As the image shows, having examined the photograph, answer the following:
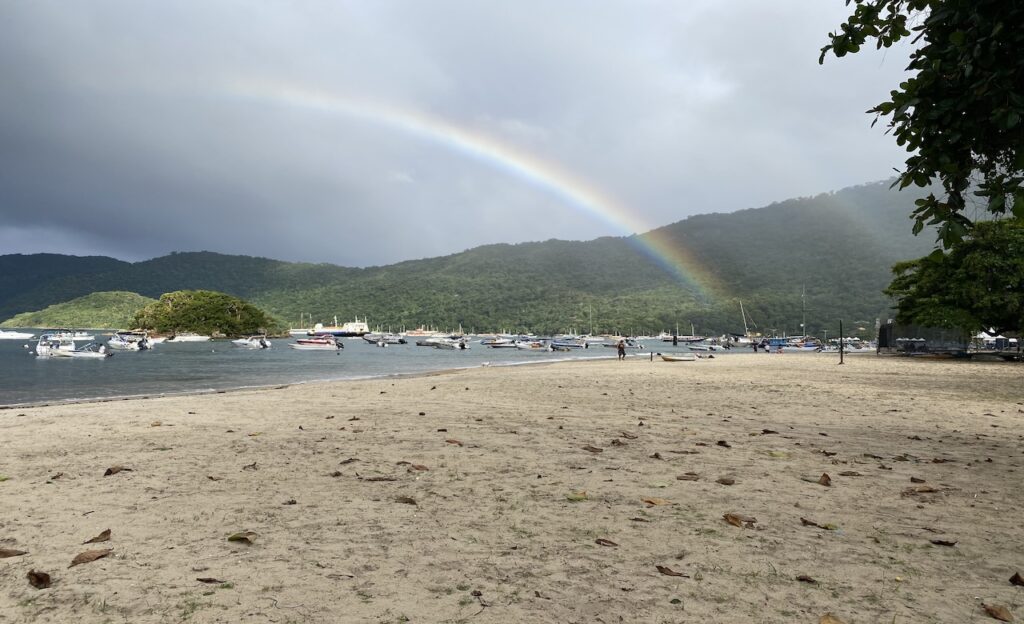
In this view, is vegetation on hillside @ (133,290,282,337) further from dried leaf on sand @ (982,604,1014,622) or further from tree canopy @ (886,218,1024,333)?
dried leaf on sand @ (982,604,1014,622)

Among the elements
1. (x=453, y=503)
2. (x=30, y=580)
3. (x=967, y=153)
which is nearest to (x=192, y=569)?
(x=30, y=580)

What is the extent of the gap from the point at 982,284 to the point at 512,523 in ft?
159

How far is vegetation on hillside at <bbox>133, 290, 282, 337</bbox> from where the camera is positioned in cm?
16025

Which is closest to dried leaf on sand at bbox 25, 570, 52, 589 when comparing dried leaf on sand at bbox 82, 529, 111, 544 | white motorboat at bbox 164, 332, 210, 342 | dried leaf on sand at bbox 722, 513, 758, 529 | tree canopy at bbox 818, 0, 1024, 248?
dried leaf on sand at bbox 82, 529, 111, 544

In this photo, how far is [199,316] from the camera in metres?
162

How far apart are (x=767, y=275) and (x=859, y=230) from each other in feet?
78.5

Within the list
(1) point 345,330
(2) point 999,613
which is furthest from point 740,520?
(1) point 345,330

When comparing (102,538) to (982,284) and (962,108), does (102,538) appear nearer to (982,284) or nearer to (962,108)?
(962,108)

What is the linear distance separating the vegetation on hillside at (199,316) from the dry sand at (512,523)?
561 ft

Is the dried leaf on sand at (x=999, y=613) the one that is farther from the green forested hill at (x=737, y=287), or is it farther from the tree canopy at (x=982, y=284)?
the green forested hill at (x=737, y=287)

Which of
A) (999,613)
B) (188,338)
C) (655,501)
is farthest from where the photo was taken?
(188,338)

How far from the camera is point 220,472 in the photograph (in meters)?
6.21

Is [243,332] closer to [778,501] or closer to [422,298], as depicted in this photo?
[422,298]

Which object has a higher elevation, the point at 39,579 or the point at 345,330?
the point at 345,330
